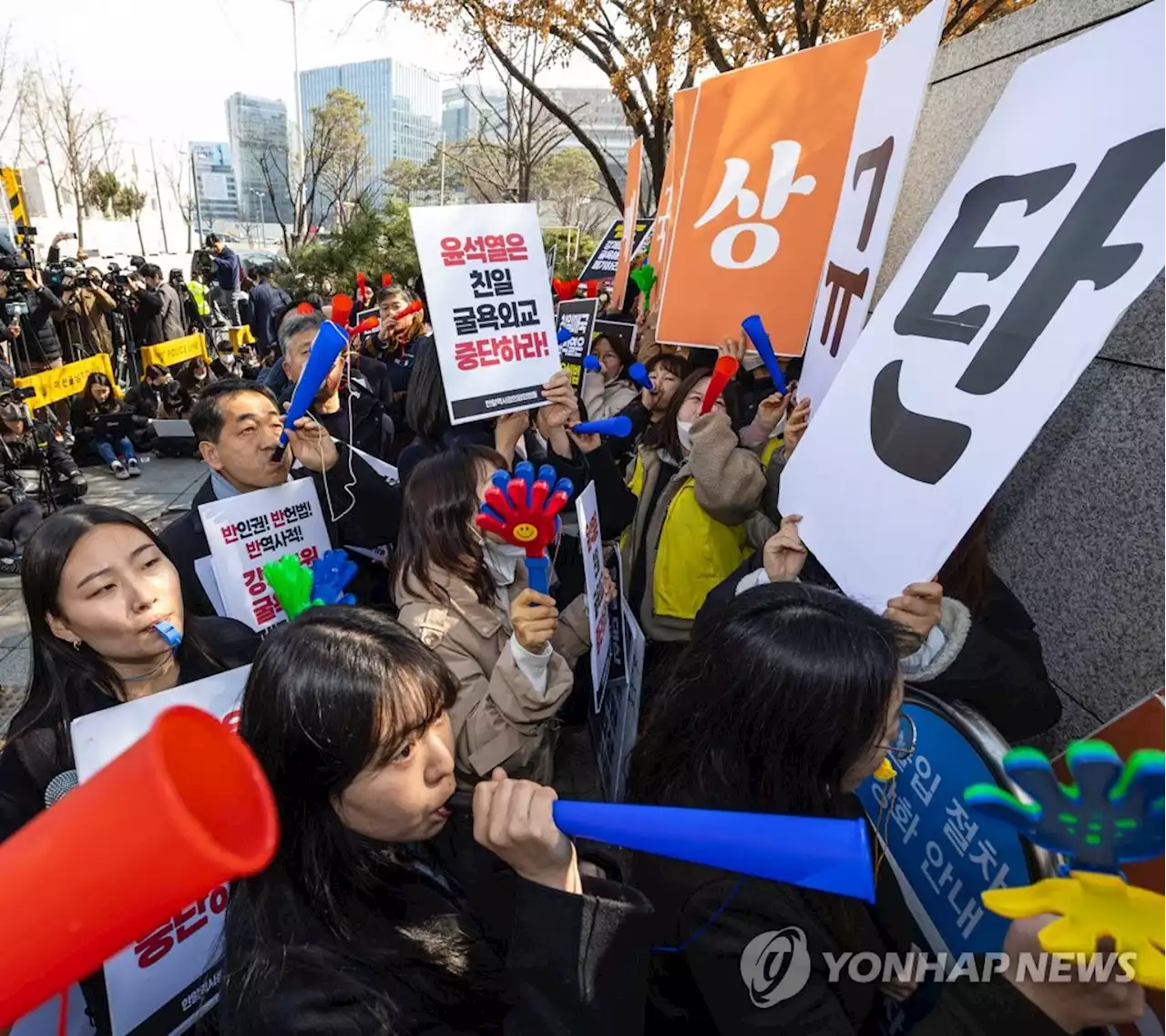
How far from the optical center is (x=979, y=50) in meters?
2.59

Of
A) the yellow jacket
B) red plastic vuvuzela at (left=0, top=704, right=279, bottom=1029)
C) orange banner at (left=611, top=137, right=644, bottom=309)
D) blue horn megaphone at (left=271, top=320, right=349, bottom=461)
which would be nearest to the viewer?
red plastic vuvuzela at (left=0, top=704, right=279, bottom=1029)

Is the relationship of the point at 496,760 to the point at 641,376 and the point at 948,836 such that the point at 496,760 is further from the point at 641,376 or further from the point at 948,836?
the point at 641,376

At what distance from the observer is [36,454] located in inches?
234

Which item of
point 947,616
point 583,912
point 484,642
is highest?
point 947,616

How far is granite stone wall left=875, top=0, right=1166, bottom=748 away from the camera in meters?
1.66

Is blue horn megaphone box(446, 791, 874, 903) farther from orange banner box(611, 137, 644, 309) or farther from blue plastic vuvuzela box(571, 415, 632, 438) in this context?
orange banner box(611, 137, 644, 309)

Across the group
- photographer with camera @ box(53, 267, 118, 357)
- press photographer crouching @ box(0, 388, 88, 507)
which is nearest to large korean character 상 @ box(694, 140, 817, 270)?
press photographer crouching @ box(0, 388, 88, 507)

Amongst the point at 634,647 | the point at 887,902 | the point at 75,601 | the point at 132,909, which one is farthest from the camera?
the point at 634,647

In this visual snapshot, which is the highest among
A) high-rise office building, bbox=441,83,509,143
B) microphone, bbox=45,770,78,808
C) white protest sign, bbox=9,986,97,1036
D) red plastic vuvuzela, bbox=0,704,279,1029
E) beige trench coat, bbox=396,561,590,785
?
high-rise office building, bbox=441,83,509,143

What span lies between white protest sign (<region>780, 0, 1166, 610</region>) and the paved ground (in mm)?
3797

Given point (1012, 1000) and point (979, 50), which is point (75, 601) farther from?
point (979, 50)

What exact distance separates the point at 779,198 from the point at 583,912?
2513 millimetres

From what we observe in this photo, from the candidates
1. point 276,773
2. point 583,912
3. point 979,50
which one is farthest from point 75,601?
point 979,50

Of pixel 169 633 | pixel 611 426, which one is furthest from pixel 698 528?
pixel 169 633
